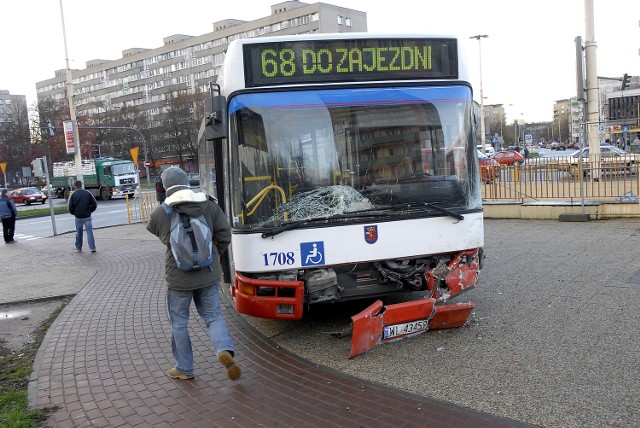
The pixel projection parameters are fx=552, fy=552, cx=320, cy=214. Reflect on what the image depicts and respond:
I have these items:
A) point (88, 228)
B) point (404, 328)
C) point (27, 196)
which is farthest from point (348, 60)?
point (27, 196)

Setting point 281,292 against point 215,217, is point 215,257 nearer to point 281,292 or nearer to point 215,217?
point 215,217

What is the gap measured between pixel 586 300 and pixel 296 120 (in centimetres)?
417

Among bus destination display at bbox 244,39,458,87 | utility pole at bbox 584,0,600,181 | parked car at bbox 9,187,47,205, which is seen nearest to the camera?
bus destination display at bbox 244,39,458,87

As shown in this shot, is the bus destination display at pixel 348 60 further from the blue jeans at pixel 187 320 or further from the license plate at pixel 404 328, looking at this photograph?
the license plate at pixel 404 328

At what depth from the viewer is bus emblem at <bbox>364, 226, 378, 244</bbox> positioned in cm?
546

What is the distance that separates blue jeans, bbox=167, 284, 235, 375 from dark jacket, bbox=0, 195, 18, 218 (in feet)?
48.7

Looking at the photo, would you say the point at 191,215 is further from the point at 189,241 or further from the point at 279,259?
the point at 279,259

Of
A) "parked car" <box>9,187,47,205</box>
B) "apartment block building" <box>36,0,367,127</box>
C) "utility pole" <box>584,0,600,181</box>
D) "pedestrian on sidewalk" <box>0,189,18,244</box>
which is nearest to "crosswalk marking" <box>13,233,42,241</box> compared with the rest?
"pedestrian on sidewalk" <box>0,189,18,244</box>

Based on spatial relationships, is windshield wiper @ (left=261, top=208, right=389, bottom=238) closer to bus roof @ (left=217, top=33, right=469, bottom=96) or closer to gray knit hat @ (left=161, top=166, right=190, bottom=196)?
gray knit hat @ (left=161, top=166, right=190, bottom=196)

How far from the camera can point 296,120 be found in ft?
17.7

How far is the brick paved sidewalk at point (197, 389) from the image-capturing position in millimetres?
4121

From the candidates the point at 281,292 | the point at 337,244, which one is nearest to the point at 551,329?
the point at 337,244

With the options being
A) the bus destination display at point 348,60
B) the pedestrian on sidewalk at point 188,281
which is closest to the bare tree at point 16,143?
the bus destination display at point 348,60

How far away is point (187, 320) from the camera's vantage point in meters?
4.96
